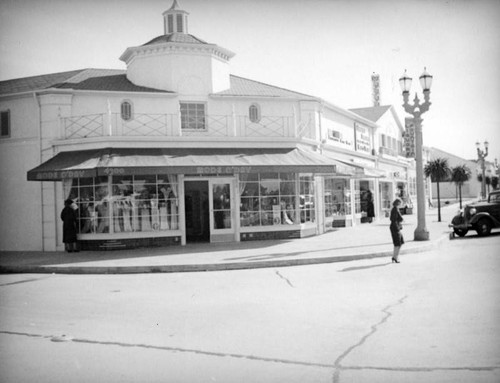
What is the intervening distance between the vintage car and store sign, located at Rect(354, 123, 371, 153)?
1102cm

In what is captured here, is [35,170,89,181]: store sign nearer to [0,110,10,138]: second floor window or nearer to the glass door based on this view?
[0,110,10,138]: second floor window

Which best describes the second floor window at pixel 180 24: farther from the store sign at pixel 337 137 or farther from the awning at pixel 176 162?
the store sign at pixel 337 137

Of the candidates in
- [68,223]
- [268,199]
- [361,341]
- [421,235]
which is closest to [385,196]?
[268,199]

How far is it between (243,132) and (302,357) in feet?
49.5

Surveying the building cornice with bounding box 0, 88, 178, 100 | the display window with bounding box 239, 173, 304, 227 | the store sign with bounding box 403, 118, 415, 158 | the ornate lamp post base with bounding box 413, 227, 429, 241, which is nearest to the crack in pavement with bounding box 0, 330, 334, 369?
the ornate lamp post base with bounding box 413, 227, 429, 241

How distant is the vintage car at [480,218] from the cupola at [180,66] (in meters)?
10.5

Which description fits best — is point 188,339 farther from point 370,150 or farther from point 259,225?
point 370,150

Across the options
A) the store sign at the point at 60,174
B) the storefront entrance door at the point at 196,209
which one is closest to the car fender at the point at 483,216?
the storefront entrance door at the point at 196,209

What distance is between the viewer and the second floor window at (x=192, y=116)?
19203mm

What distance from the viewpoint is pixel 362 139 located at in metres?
29.8

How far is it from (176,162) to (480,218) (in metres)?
11.0

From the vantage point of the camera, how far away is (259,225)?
62.4ft

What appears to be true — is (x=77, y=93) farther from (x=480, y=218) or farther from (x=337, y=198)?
(x=480, y=218)

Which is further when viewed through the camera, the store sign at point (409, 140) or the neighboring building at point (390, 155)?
the store sign at point (409, 140)
